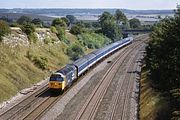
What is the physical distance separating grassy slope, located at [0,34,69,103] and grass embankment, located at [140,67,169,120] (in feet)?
50.7

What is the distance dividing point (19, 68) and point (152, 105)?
24.1 metres

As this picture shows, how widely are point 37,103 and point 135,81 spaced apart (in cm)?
1898

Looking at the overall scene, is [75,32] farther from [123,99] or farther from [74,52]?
[123,99]

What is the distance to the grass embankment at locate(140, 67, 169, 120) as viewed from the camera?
108ft

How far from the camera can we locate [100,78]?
5653 cm

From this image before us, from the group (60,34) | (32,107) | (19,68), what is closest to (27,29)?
(19,68)

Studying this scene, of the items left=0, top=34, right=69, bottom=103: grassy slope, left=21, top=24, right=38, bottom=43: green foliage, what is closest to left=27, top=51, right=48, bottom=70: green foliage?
left=0, top=34, right=69, bottom=103: grassy slope

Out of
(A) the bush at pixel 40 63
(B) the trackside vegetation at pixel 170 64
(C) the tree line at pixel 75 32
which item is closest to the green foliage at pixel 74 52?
(C) the tree line at pixel 75 32

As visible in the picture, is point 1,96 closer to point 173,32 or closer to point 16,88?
point 16,88

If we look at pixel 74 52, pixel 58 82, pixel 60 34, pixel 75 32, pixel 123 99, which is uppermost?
pixel 60 34

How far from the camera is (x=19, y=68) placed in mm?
54125

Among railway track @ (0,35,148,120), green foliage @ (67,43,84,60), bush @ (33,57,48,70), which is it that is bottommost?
green foliage @ (67,43,84,60)

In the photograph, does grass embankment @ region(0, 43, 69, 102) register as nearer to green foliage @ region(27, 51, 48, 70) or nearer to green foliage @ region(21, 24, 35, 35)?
green foliage @ region(27, 51, 48, 70)

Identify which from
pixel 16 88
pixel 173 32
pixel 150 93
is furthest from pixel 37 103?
pixel 173 32
